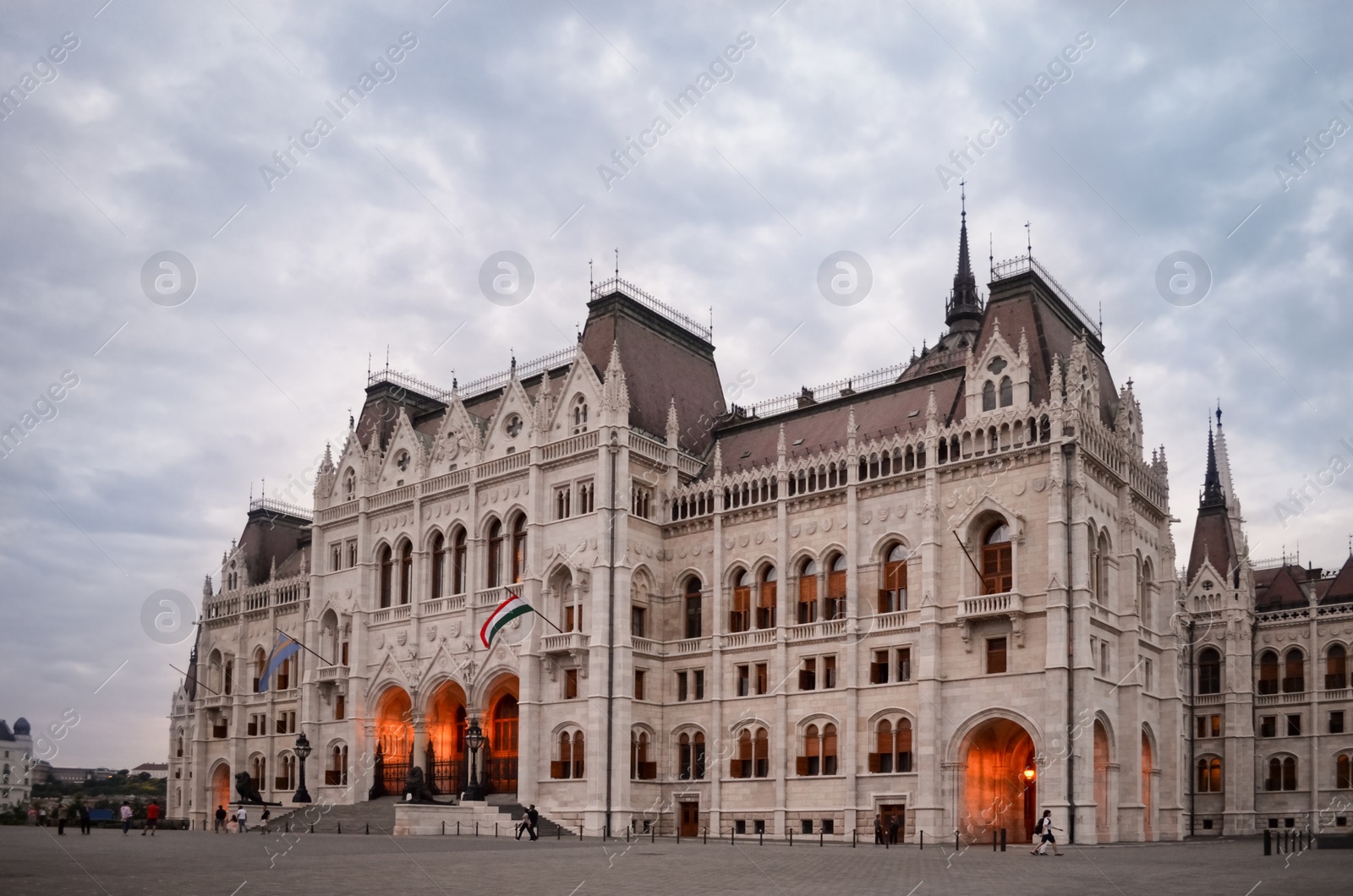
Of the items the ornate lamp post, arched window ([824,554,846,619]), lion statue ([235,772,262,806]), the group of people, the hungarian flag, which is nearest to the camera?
arched window ([824,554,846,619])

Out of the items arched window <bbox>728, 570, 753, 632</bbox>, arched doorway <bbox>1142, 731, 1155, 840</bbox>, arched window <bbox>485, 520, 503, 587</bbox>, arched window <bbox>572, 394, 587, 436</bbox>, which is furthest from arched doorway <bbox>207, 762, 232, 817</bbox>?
arched doorway <bbox>1142, 731, 1155, 840</bbox>

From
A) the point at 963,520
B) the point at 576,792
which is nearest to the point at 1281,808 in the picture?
the point at 963,520

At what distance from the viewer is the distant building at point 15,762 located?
145m

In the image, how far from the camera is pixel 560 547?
2435 inches

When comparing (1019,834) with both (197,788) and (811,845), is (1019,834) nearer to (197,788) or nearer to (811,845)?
(811,845)

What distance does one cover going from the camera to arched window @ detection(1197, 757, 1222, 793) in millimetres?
81688

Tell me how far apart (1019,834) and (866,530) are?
13.8 metres

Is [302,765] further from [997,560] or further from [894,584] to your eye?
[997,560]

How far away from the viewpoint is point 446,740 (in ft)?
219

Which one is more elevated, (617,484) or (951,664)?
(617,484)

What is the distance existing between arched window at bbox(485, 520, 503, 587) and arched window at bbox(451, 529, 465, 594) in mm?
1874

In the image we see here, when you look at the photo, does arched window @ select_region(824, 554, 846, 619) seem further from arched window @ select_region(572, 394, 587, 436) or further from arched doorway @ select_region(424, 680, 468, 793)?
arched doorway @ select_region(424, 680, 468, 793)

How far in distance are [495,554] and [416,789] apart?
12305 mm

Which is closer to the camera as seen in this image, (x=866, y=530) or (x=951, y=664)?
(x=951, y=664)
